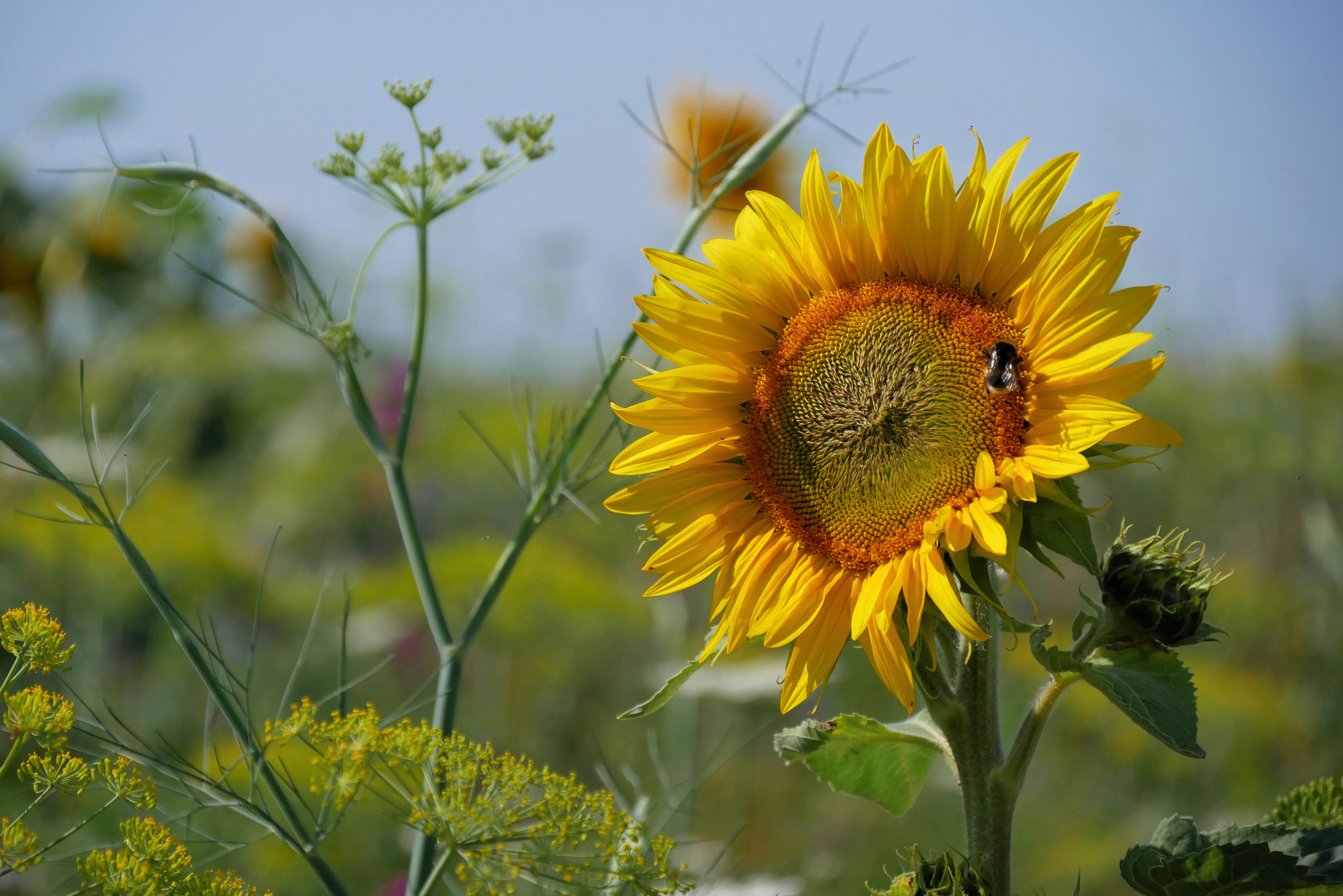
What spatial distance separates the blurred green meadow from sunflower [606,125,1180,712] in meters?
1.60

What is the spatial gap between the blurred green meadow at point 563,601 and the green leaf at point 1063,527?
180cm

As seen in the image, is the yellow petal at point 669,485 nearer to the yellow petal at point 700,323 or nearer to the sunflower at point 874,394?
the sunflower at point 874,394

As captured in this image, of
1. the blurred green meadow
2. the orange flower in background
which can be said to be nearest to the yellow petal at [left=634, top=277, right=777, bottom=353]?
the blurred green meadow

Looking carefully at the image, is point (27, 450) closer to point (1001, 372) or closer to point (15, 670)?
point (15, 670)

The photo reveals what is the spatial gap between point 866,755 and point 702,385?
1.83 feet

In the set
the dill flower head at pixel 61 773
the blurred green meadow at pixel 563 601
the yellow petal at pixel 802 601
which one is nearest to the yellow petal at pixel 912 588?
the yellow petal at pixel 802 601

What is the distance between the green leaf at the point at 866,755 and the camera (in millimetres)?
1251

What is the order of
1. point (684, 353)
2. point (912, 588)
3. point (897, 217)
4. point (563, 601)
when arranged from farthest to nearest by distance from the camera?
point (563, 601) < point (684, 353) < point (897, 217) < point (912, 588)

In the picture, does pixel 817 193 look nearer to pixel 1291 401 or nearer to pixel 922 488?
pixel 922 488

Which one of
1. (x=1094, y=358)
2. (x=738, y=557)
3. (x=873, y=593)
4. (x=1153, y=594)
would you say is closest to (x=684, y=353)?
(x=738, y=557)

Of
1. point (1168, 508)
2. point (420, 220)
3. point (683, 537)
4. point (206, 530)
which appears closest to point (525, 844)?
point (683, 537)

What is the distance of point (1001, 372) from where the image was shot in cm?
115

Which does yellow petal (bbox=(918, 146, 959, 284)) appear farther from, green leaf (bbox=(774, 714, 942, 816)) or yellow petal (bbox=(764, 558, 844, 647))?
green leaf (bbox=(774, 714, 942, 816))

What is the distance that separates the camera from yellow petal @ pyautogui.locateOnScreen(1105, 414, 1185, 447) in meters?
1.03
